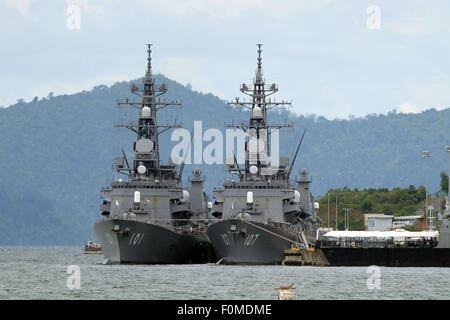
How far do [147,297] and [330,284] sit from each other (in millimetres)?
14716

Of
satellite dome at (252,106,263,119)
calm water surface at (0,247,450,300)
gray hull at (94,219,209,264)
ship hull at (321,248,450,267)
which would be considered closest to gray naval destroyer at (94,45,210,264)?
gray hull at (94,219,209,264)

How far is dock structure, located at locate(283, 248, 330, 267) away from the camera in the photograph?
9106 centimetres

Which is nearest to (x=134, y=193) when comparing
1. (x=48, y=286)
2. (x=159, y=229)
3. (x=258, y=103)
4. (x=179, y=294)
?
(x=159, y=229)

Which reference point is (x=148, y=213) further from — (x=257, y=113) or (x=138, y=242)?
(x=257, y=113)

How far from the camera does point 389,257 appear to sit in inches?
3558

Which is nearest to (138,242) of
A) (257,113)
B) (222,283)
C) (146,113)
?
(146,113)

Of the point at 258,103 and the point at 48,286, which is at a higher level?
the point at 258,103

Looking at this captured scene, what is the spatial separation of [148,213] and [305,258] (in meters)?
15.7

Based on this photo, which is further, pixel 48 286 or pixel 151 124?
pixel 151 124

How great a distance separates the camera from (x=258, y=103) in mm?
104188

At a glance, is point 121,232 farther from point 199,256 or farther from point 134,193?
point 199,256

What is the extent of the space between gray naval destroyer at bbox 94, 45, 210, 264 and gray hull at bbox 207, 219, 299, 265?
491 cm

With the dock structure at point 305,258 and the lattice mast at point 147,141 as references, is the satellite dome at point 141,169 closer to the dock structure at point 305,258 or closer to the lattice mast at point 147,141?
the lattice mast at point 147,141

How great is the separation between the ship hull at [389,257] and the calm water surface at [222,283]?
2507 mm
